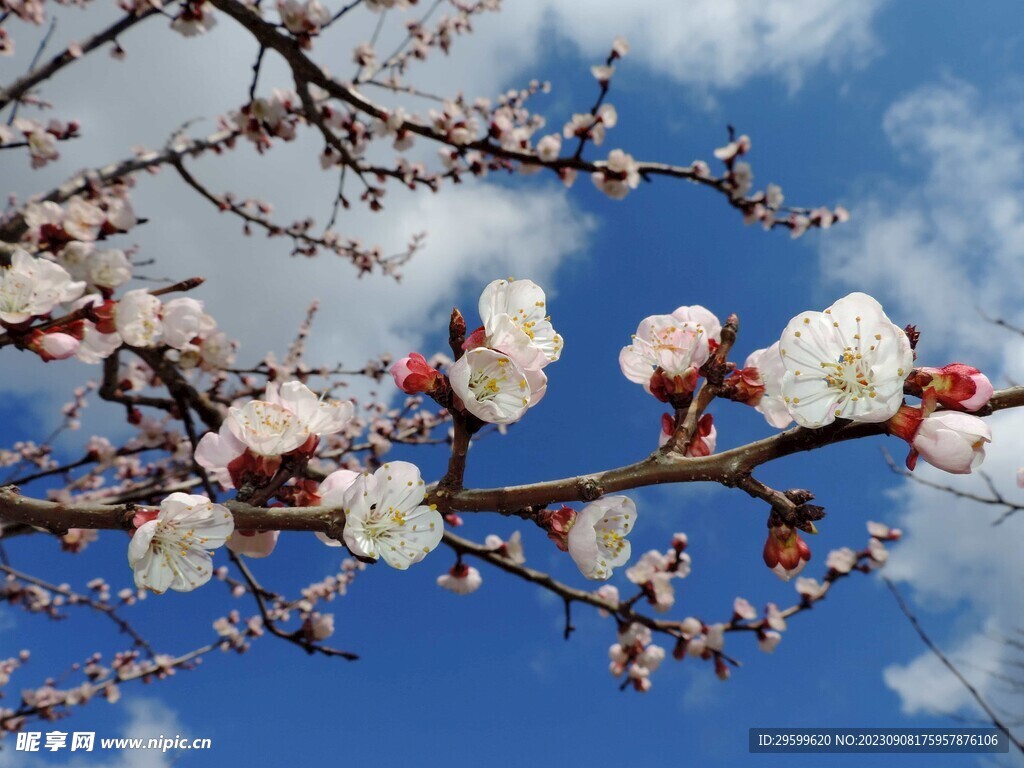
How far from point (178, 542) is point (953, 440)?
150 centimetres

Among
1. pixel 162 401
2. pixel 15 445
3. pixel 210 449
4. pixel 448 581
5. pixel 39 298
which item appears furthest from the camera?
pixel 15 445

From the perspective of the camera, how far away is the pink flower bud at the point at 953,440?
115cm

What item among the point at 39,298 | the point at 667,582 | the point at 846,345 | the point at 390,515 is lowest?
the point at 390,515

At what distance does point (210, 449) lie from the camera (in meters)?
1.41

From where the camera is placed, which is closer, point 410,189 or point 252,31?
point 252,31

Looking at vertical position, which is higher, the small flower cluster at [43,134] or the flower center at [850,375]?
the small flower cluster at [43,134]

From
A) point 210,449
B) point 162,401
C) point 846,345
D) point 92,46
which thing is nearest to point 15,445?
point 92,46

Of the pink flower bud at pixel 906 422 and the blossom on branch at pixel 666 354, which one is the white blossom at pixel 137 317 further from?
the pink flower bud at pixel 906 422

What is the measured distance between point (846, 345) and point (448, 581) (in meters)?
2.75

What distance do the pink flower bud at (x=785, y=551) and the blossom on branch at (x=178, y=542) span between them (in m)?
1.06

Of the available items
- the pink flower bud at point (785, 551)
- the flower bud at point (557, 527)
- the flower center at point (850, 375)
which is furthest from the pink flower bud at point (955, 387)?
the flower bud at point (557, 527)

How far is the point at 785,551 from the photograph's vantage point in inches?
52.5

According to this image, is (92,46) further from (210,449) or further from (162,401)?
(210,449)

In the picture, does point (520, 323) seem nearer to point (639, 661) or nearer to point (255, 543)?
point (255, 543)
